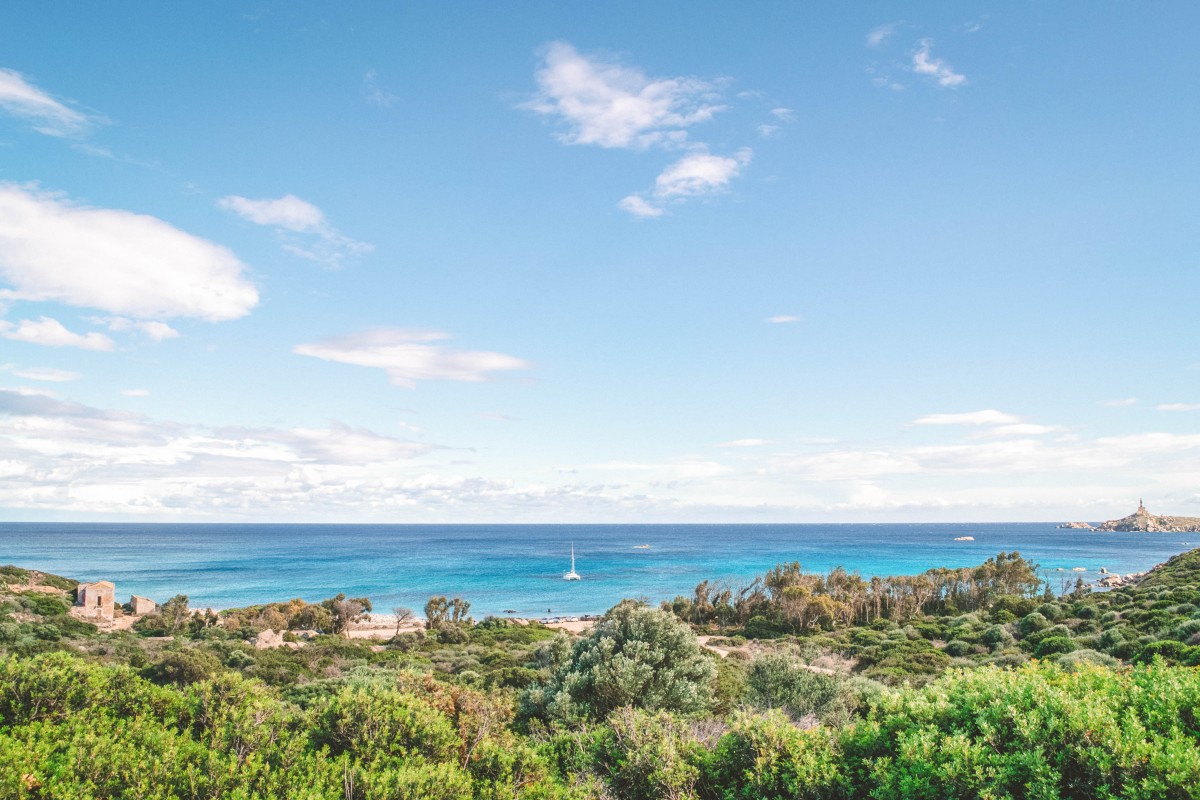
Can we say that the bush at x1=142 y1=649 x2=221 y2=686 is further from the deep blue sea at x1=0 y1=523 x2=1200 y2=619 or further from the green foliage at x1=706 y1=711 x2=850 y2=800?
the deep blue sea at x1=0 y1=523 x2=1200 y2=619

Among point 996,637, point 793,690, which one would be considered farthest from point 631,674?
point 996,637

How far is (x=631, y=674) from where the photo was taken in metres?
11.5

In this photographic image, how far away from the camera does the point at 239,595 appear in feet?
202

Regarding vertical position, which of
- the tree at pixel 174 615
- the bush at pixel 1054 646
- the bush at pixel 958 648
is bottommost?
the tree at pixel 174 615

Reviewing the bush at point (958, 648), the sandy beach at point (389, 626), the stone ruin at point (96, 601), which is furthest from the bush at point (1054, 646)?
the stone ruin at point (96, 601)

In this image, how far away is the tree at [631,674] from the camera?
11.4 m

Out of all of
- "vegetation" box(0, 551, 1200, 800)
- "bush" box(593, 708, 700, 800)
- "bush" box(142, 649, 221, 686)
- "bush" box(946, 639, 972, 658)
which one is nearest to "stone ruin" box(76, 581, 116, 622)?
"bush" box(142, 649, 221, 686)

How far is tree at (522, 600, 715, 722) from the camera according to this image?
11445 millimetres

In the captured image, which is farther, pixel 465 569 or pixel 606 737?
pixel 465 569

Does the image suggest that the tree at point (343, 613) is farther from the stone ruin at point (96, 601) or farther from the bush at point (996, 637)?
the bush at point (996, 637)

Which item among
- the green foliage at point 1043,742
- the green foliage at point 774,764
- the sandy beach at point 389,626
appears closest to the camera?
the green foliage at point 1043,742

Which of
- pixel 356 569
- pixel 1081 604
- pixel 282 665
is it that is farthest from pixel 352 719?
pixel 356 569

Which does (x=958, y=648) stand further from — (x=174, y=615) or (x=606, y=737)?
(x=174, y=615)

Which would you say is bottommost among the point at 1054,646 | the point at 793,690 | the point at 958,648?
the point at 958,648
